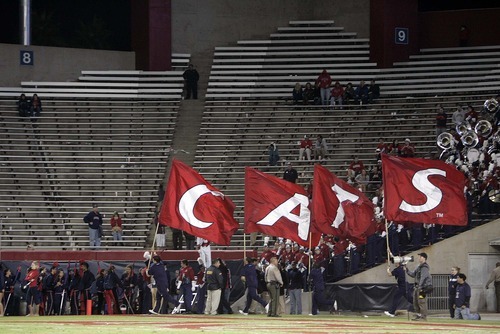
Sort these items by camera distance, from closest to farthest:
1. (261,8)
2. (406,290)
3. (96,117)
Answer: (406,290)
(96,117)
(261,8)

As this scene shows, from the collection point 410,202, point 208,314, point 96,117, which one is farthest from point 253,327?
point 96,117

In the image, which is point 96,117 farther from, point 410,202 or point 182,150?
point 410,202

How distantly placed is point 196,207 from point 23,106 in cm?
1901

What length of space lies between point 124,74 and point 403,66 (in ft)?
37.8

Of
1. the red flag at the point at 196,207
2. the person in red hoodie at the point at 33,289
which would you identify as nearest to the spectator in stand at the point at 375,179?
the red flag at the point at 196,207

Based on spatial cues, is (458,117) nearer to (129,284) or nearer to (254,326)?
(129,284)

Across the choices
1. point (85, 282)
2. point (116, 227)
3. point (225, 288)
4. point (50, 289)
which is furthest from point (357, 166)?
point (50, 289)

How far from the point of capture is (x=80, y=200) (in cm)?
4678

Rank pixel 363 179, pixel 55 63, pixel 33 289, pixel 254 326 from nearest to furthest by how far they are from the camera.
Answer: pixel 254 326 < pixel 33 289 < pixel 363 179 < pixel 55 63

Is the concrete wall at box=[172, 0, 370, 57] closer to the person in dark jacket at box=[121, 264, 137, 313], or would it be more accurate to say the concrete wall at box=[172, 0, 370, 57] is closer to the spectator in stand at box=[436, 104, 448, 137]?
the spectator in stand at box=[436, 104, 448, 137]

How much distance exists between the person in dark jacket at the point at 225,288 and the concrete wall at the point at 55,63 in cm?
2001

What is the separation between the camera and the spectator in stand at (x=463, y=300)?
3231cm

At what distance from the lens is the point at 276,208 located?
3262 centimetres

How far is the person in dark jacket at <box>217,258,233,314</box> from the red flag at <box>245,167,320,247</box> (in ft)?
9.68
